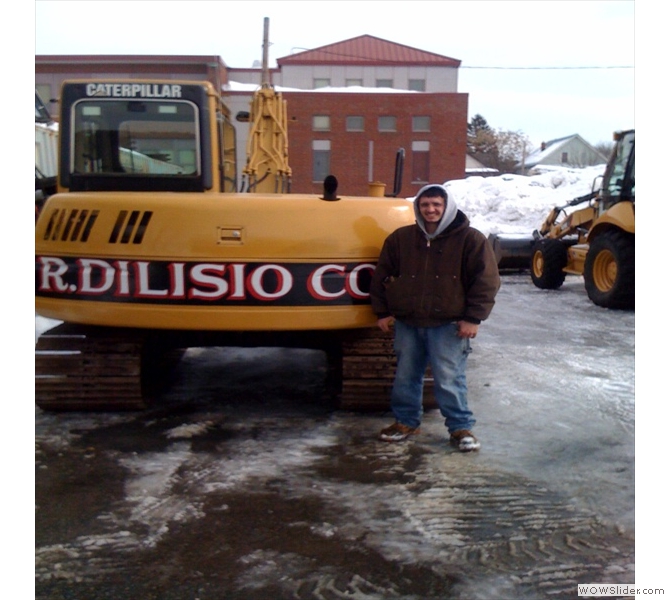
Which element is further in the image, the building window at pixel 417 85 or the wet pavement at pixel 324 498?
the building window at pixel 417 85

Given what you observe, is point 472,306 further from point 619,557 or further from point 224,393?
point 224,393

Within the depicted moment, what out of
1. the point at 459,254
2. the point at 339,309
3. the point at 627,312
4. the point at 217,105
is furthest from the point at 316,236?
the point at 627,312

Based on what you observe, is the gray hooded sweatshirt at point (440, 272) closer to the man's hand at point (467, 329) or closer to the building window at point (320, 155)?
the man's hand at point (467, 329)

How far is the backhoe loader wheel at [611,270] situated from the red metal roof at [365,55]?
33.0 meters

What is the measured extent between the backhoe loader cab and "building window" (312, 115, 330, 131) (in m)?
23.2

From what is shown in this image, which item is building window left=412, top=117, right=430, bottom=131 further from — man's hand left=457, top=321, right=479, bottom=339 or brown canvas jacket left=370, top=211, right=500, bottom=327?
man's hand left=457, top=321, right=479, bottom=339

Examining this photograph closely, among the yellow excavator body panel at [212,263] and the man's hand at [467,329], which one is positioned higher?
the yellow excavator body panel at [212,263]

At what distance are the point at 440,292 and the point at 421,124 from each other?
110 feet

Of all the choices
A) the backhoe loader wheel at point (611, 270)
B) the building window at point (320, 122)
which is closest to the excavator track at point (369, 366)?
the backhoe loader wheel at point (611, 270)

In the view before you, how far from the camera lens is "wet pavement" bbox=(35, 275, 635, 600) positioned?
9.43ft

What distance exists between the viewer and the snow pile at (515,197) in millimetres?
21500

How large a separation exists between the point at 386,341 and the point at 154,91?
103 inches

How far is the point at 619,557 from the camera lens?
3.04 metres

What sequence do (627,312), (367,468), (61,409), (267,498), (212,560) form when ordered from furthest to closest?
(627,312) < (61,409) < (367,468) < (267,498) < (212,560)
